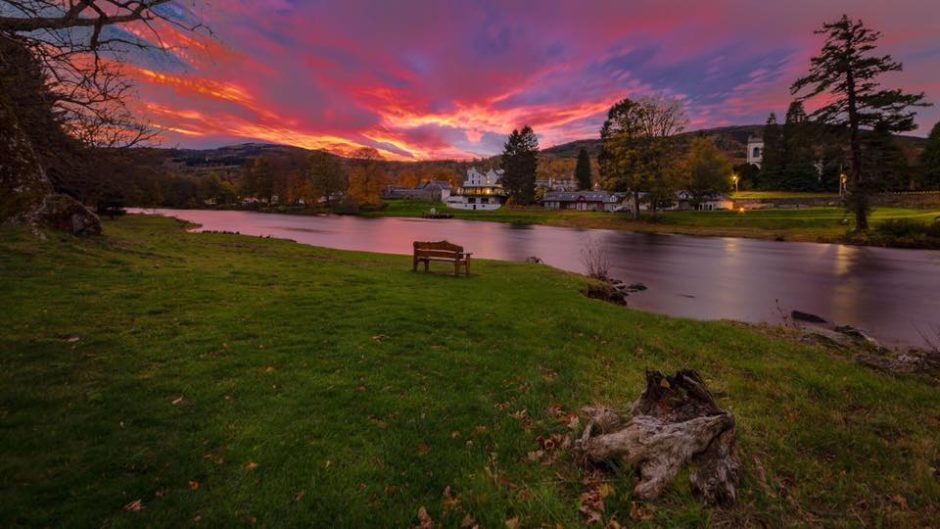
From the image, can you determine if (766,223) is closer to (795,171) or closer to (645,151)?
(645,151)

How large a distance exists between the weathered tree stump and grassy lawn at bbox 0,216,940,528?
171 millimetres

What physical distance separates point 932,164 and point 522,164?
71026 millimetres

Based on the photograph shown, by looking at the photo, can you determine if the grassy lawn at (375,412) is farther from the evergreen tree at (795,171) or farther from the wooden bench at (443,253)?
the evergreen tree at (795,171)

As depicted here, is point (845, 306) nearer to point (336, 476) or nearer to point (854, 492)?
point (854, 492)

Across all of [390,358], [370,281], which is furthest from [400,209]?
[390,358]

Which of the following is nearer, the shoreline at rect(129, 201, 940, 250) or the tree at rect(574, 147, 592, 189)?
the shoreline at rect(129, 201, 940, 250)

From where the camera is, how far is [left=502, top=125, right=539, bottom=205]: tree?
3944 inches

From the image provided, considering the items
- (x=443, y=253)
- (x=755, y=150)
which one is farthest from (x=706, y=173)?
(x=443, y=253)

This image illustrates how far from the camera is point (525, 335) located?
30.0 ft

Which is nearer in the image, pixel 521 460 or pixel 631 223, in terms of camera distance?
pixel 521 460

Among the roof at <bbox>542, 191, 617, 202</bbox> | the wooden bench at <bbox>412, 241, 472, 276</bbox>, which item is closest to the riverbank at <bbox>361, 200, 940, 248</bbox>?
the roof at <bbox>542, 191, 617, 202</bbox>

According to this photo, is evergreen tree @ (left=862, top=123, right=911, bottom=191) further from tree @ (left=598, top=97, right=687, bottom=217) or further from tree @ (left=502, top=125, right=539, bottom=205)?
tree @ (left=502, top=125, right=539, bottom=205)

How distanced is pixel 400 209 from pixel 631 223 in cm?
6234

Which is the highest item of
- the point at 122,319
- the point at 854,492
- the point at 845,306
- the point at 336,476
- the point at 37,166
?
the point at 37,166
